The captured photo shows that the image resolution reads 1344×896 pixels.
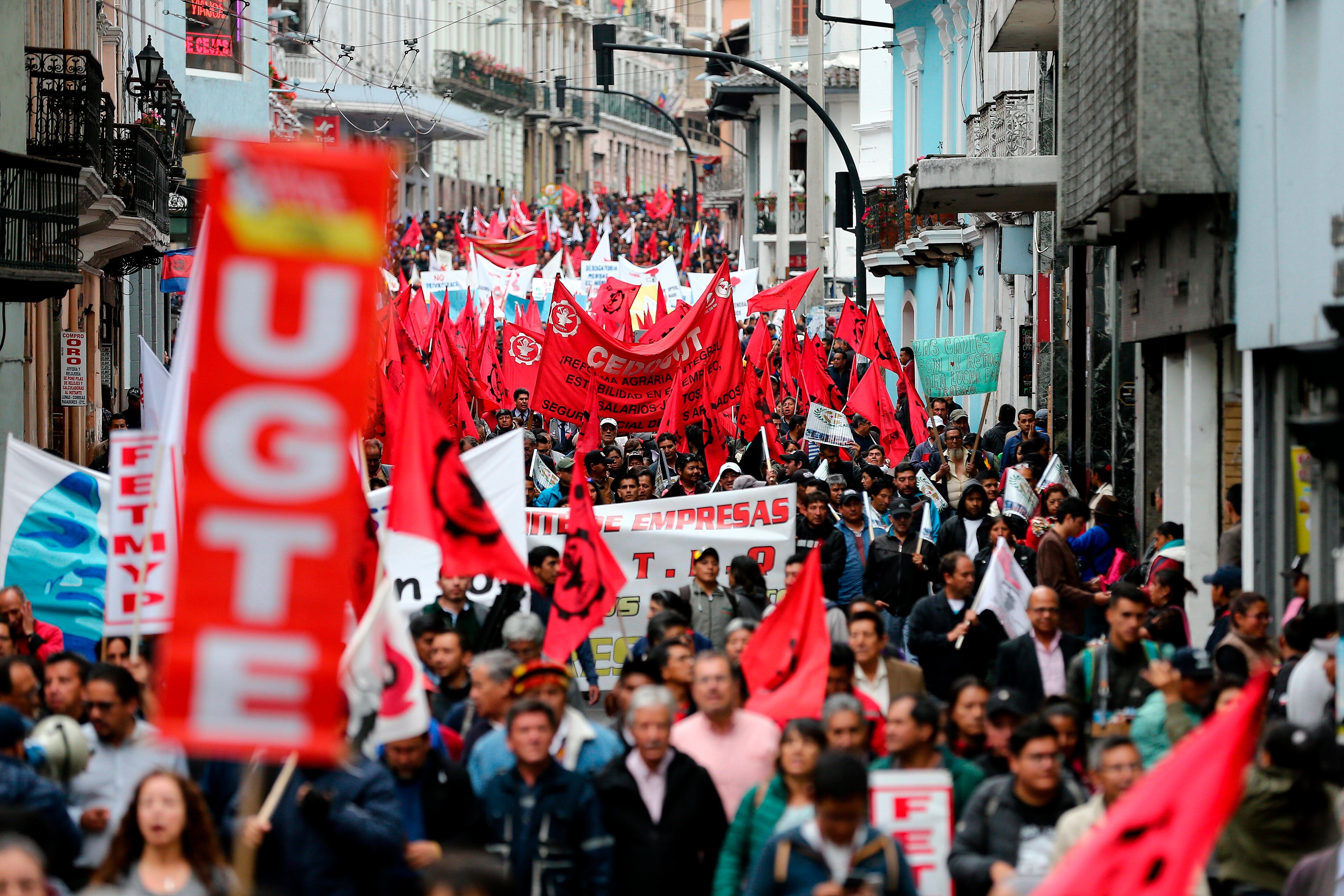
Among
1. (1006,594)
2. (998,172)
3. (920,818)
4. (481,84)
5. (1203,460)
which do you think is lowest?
(920,818)

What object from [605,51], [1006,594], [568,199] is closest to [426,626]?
[1006,594]

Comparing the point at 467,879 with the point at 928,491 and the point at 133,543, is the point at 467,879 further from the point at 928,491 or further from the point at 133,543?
the point at 928,491

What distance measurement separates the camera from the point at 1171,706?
8.16 meters

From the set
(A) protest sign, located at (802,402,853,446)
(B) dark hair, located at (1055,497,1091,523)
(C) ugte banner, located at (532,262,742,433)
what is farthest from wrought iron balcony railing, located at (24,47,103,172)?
(B) dark hair, located at (1055,497,1091,523)

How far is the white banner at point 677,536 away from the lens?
1267 cm

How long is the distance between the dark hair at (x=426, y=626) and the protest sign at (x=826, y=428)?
945cm

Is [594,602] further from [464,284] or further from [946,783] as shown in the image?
[464,284]

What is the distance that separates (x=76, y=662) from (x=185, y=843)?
2.15 metres

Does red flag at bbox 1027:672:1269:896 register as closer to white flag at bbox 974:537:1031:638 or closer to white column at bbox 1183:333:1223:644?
white flag at bbox 974:537:1031:638

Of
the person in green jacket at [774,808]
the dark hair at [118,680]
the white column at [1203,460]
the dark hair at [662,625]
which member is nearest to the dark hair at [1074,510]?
the white column at [1203,460]

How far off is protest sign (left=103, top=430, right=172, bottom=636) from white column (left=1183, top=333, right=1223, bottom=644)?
7.87 metres

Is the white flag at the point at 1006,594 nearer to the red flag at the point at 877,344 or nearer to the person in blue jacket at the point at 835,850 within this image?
the person in blue jacket at the point at 835,850

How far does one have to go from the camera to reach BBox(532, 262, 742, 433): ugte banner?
65.0 feet

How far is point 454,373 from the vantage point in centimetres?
2312
